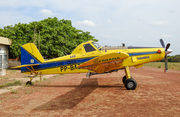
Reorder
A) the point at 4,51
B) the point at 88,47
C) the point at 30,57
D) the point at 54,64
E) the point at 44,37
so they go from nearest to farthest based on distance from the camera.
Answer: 1. the point at 88,47
2. the point at 54,64
3. the point at 30,57
4. the point at 44,37
5. the point at 4,51

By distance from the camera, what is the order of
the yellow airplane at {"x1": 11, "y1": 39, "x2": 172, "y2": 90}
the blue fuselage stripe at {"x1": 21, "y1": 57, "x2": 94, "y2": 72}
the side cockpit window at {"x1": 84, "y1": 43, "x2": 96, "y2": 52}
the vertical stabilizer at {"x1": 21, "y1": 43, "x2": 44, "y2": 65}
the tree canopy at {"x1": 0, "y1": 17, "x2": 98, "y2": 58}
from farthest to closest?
the tree canopy at {"x1": 0, "y1": 17, "x2": 98, "y2": 58} → the vertical stabilizer at {"x1": 21, "y1": 43, "x2": 44, "y2": 65} → the blue fuselage stripe at {"x1": 21, "y1": 57, "x2": 94, "y2": 72} → the side cockpit window at {"x1": 84, "y1": 43, "x2": 96, "y2": 52} → the yellow airplane at {"x1": 11, "y1": 39, "x2": 172, "y2": 90}

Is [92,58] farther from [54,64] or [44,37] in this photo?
[44,37]

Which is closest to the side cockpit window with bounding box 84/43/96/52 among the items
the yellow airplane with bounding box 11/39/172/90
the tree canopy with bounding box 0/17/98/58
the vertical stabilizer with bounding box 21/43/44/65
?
the yellow airplane with bounding box 11/39/172/90

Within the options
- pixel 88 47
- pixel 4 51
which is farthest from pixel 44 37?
pixel 88 47

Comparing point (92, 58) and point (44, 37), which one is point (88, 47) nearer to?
point (92, 58)

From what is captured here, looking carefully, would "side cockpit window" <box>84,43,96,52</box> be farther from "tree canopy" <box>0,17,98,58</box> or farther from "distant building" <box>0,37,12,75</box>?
"distant building" <box>0,37,12,75</box>

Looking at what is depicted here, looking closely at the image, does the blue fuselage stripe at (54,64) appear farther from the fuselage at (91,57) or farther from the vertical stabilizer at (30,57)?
the vertical stabilizer at (30,57)

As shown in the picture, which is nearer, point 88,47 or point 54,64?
point 88,47

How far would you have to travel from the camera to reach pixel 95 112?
15.6 feet

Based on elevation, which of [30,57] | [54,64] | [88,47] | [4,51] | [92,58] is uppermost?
[4,51]

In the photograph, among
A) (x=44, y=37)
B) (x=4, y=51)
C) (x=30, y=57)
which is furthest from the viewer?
(x=4, y=51)

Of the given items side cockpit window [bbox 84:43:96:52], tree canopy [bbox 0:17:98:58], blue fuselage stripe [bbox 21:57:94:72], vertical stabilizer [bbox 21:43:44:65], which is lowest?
blue fuselage stripe [bbox 21:57:94:72]

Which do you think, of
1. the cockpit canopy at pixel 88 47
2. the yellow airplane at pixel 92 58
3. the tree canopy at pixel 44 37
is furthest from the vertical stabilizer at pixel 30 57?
the tree canopy at pixel 44 37

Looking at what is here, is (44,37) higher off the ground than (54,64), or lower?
higher
